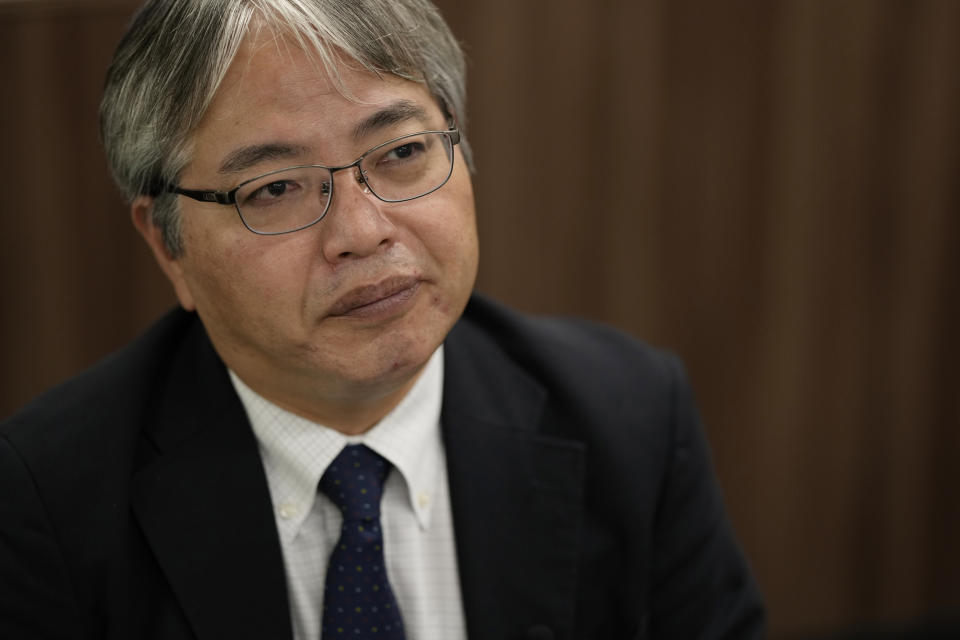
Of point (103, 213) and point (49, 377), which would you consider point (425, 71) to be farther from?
point (49, 377)

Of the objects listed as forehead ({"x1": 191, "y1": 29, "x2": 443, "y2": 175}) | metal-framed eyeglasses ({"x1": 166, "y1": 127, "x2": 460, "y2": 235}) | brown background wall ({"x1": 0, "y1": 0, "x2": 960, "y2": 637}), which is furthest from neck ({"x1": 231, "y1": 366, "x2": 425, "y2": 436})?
brown background wall ({"x1": 0, "y1": 0, "x2": 960, "y2": 637})

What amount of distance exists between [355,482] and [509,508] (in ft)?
0.85

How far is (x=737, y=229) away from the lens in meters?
2.50

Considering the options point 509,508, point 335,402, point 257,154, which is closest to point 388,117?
point 257,154

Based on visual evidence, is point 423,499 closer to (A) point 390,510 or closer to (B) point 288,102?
(A) point 390,510

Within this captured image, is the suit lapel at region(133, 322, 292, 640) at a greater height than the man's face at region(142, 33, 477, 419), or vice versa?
the man's face at region(142, 33, 477, 419)

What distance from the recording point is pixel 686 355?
8.43 feet

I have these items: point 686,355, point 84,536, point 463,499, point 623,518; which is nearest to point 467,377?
point 463,499

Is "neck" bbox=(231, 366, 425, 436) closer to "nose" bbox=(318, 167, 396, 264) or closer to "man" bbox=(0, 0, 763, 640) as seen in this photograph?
"man" bbox=(0, 0, 763, 640)

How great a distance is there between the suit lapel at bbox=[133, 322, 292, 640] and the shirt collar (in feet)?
0.10

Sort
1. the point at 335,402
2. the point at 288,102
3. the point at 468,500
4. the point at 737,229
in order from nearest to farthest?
the point at 288,102 → the point at 335,402 → the point at 468,500 → the point at 737,229

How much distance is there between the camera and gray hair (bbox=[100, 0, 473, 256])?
124 cm

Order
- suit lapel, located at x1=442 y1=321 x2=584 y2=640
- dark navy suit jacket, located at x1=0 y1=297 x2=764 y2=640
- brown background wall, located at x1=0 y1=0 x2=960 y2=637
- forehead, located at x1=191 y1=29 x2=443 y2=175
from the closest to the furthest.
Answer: forehead, located at x1=191 y1=29 x2=443 y2=175 < dark navy suit jacket, located at x1=0 y1=297 x2=764 y2=640 < suit lapel, located at x1=442 y1=321 x2=584 y2=640 < brown background wall, located at x1=0 y1=0 x2=960 y2=637

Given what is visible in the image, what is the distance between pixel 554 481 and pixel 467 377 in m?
0.22
